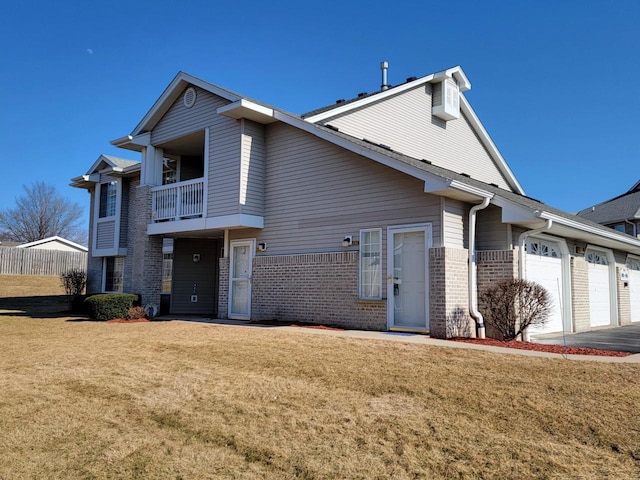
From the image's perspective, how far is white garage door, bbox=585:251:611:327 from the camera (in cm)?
1463

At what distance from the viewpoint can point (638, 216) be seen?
29.7 metres

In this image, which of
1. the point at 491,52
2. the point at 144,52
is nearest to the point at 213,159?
the point at 144,52

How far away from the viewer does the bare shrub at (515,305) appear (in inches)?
376

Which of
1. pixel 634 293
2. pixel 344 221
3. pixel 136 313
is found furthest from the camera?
pixel 634 293

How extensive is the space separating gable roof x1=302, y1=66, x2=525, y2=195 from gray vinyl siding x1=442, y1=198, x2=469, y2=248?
5.03 metres

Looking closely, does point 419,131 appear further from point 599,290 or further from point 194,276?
point 194,276

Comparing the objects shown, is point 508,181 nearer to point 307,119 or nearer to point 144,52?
point 307,119

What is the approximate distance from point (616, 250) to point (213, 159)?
13533 millimetres

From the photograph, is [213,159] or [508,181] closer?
[213,159]

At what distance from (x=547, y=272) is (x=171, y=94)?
11995 millimetres

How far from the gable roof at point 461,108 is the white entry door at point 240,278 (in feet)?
13.4

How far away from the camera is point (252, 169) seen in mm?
13602

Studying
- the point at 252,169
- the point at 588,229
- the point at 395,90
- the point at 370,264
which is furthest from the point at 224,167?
the point at 588,229

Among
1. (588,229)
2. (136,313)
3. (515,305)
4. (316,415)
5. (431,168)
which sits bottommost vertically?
(316,415)
